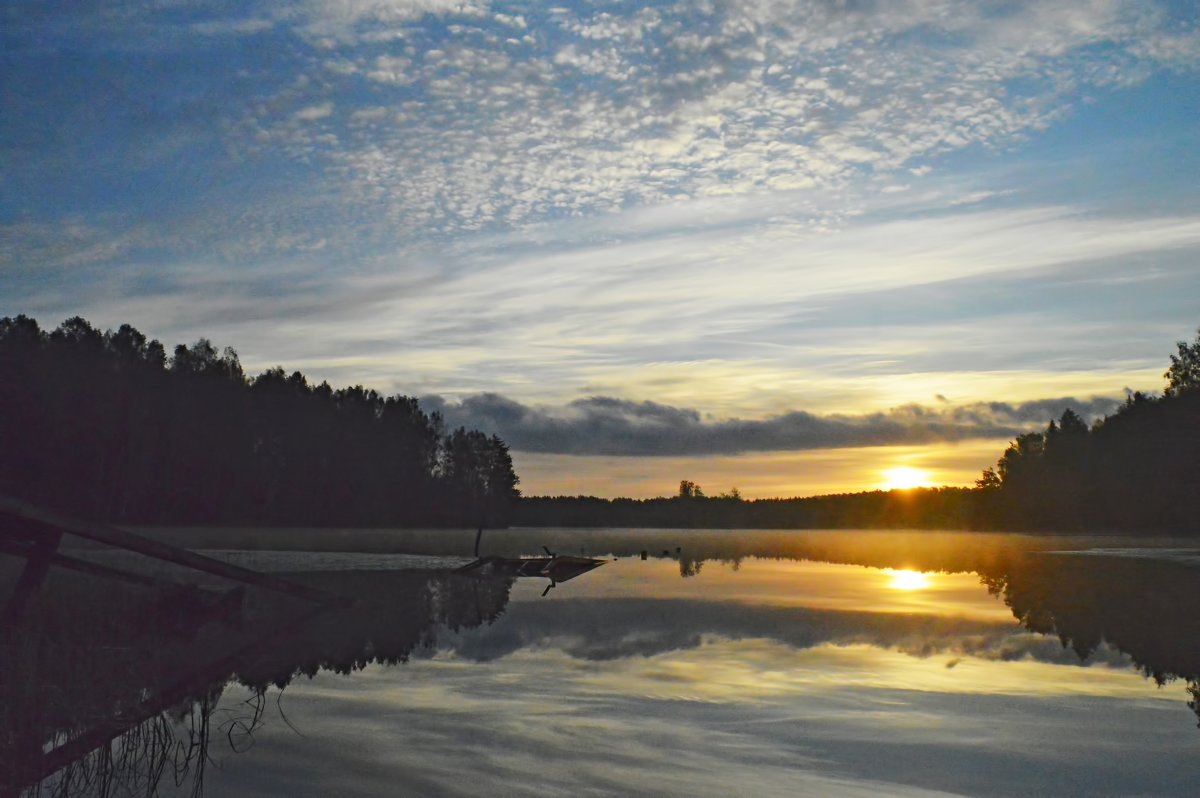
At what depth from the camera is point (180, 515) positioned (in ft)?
299

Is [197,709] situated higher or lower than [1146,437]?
lower

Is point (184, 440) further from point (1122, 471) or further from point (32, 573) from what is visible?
point (1122, 471)

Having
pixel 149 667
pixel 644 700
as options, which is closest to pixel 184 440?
pixel 149 667

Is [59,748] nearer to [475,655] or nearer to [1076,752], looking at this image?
[475,655]

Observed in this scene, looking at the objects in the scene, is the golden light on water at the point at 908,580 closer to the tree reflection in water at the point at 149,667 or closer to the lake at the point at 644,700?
the lake at the point at 644,700

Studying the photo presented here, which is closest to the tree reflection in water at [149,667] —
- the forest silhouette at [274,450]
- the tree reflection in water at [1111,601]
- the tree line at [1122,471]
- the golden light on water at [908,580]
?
the tree reflection in water at [1111,601]

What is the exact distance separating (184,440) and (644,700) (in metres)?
86.4

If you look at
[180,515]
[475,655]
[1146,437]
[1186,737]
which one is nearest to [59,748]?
[475,655]

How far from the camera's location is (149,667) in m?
18.8

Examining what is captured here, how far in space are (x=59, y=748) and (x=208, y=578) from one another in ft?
99.2

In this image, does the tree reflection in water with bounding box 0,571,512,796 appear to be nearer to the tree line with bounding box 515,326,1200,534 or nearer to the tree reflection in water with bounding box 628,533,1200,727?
the tree reflection in water with bounding box 628,533,1200,727

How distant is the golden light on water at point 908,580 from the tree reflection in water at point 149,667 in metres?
22.8

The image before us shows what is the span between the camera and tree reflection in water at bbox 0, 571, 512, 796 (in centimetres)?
1206

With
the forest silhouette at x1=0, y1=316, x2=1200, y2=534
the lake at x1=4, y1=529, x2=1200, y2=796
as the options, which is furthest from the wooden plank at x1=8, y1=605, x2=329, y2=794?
the forest silhouette at x1=0, y1=316, x2=1200, y2=534
